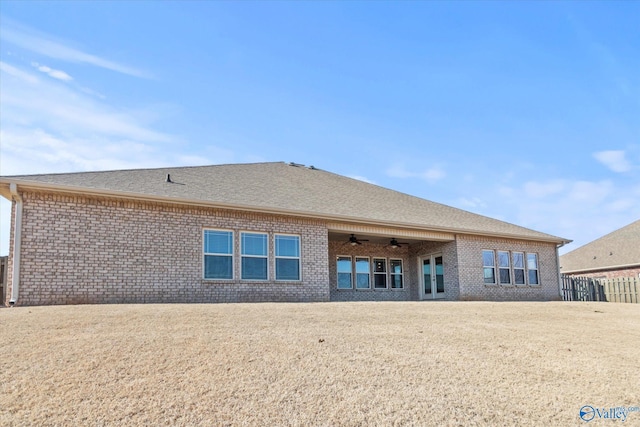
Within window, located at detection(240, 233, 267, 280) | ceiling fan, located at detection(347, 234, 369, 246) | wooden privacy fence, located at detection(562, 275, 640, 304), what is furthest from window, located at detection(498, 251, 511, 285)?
window, located at detection(240, 233, 267, 280)

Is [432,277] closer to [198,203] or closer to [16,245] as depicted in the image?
[198,203]

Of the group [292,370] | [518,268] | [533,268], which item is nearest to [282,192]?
[518,268]

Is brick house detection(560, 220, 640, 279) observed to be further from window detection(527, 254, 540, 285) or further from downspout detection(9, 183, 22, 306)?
downspout detection(9, 183, 22, 306)

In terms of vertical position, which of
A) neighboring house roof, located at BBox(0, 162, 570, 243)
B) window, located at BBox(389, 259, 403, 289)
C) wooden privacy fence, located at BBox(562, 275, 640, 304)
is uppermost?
neighboring house roof, located at BBox(0, 162, 570, 243)

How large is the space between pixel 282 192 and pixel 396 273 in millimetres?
6884

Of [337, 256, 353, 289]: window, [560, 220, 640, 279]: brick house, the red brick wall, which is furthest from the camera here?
[560, 220, 640, 279]: brick house

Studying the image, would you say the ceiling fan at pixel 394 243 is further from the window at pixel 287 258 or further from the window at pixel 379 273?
the window at pixel 287 258

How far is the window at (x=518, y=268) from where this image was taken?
2159 centimetres

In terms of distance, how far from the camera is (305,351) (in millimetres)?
7918

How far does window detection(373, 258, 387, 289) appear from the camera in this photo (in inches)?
854

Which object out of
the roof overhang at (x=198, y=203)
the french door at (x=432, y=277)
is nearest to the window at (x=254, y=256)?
the roof overhang at (x=198, y=203)

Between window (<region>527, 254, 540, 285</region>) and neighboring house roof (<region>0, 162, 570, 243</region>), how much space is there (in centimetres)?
86

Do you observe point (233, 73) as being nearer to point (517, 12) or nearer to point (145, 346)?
point (517, 12)

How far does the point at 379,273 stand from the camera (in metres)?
21.9
